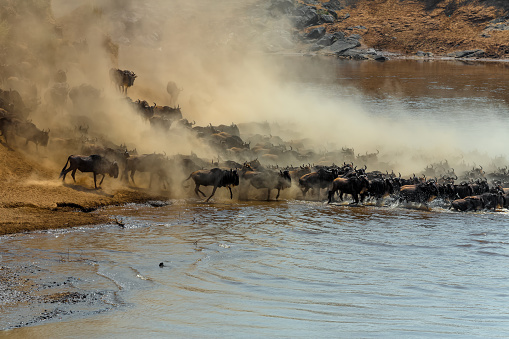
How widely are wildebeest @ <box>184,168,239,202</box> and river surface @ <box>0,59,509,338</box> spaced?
577mm

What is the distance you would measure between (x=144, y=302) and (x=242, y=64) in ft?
178

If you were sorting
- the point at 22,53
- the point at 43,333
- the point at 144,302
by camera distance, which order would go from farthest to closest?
the point at 22,53, the point at 144,302, the point at 43,333

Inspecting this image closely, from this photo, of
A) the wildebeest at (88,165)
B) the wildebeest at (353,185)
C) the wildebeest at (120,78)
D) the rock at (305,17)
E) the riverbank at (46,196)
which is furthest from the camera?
the rock at (305,17)

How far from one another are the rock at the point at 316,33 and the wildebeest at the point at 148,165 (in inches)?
3249

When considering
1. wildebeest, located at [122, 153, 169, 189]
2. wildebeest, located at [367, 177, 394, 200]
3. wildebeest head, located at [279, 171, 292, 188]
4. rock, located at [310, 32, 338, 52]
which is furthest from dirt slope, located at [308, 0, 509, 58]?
wildebeest, located at [122, 153, 169, 189]

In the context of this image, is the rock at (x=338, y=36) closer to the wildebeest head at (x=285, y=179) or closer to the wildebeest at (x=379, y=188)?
the wildebeest at (x=379, y=188)

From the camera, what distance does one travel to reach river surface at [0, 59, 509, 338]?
420 inches

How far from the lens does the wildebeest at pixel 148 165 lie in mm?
22031

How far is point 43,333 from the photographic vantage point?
32.6 ft

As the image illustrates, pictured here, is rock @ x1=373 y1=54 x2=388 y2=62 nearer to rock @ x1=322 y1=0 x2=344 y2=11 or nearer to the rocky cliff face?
the rocky cliff face

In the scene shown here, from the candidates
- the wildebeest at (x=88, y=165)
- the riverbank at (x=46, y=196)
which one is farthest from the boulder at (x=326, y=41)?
the wildebeest at (x=88, y=165)

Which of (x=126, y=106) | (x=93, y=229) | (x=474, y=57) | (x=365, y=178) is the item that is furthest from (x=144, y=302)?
(x=474, y=57)

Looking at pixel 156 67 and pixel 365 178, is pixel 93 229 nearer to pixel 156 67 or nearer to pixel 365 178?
pixel 365 178

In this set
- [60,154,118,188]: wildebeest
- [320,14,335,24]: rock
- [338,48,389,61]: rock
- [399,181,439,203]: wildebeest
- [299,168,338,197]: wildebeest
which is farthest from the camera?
[320,14,335,24]: rock
